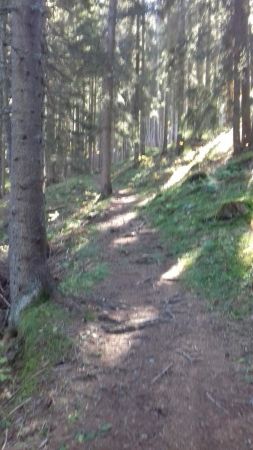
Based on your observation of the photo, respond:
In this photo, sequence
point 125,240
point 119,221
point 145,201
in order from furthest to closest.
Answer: point 145,201
point 119,221
point 125,240

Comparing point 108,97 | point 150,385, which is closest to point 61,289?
point 150,385

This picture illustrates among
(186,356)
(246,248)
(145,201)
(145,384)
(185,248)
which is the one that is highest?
(246,248)

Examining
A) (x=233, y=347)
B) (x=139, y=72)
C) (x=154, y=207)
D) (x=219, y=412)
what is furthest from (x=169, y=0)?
(x=219, y=412)

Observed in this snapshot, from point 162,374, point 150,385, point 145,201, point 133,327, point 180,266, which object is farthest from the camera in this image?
point 145,201

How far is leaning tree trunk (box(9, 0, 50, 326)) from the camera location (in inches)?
301

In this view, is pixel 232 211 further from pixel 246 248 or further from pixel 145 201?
pixel 145 201

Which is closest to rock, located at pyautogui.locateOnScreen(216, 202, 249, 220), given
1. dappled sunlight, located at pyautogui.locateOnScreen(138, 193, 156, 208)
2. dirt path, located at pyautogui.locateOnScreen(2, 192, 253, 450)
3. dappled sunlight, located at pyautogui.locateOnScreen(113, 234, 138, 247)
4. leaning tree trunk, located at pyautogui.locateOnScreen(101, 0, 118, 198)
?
dappled sunlight, located at pyautogui.locateOnScreen(113, 234, 138, 247)

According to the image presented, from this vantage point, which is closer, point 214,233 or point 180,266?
point 180,266

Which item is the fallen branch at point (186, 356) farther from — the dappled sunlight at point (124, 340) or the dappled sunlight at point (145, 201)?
the dappled sunlight at point (145, 201)

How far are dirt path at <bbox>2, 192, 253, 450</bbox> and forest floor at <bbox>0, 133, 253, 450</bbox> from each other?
0.03 ft

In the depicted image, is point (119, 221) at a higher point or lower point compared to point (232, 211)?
lower

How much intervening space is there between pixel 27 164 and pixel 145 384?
12.1ft

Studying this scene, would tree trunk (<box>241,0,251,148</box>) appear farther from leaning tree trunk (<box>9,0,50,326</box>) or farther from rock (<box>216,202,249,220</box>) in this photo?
leaning tree trunk (<box>9,0,50,326</box>)

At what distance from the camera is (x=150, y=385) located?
589 cm
